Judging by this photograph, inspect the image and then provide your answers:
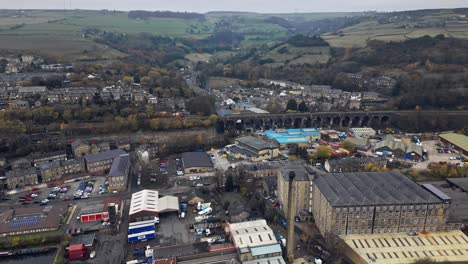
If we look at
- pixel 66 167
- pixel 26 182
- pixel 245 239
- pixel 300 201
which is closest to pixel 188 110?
pixel 66 167

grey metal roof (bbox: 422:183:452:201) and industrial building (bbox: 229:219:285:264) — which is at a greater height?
grey metal roof (bbox: 422:183:452:201)

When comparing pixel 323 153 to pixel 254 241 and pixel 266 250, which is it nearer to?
pixel 254 241

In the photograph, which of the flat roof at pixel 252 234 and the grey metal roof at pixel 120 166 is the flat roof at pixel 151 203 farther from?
the flat roof at pixel 252 234

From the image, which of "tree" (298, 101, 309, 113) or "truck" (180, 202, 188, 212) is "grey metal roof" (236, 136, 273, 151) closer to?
"truck" (180, 202, 188, 212)

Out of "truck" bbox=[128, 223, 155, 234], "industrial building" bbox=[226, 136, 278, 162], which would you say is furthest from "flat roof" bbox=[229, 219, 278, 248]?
"industrial building" bbox=[226, 136, 278, 162]

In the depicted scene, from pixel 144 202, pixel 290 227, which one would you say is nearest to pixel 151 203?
pixel 144 202
